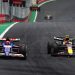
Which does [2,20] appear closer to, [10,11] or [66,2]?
[10,11]

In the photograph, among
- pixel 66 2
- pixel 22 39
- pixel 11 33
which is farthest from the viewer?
pixel 66 2

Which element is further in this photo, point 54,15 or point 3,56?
point 54,15

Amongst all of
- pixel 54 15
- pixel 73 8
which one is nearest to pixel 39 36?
pixel 54 15

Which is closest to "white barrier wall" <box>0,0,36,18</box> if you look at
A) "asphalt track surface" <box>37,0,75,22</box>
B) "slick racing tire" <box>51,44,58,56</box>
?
"asphalt track surface" <box>37,0,75,22</box>

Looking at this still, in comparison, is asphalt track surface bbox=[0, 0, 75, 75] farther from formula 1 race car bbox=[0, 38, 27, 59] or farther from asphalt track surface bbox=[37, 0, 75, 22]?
asphalt track surface bbox=[37, 0, 75, 22]

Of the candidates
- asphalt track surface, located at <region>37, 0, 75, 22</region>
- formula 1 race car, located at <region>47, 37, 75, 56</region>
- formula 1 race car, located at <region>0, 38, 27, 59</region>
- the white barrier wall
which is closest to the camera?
formula 1 race car, located at <region>0, 38, 27, 59</region>

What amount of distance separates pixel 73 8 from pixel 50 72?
174ft

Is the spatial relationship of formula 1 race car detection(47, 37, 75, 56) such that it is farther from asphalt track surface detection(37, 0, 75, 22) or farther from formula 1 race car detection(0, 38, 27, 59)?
asphalt track surface detection(37, 0, 75, 22)

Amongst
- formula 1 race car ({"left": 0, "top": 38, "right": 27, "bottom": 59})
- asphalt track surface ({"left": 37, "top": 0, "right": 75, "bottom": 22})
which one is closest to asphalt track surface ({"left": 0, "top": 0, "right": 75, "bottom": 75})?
formula 1 race car ({"left": 0, "top": 38, "right": 27, "bottom": 59})

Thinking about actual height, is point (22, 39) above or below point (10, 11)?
below

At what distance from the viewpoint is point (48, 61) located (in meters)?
20.8

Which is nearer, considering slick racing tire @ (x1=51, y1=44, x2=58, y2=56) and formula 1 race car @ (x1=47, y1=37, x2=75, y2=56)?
slick racing tire @ (x1=51, y1=44, x2=58, y2=56)

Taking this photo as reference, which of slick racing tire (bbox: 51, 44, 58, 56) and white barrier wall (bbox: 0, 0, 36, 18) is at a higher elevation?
white barrier wall (bbox: 0, 0, 36, 18)

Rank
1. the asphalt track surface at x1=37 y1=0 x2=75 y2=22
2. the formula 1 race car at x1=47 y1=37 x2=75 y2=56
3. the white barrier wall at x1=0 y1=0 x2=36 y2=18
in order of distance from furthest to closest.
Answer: the asphalt track surface at x1=37 y1=0 x2=75 y2=22, the white barrier wall at x1=0 y1=0 x2=36 y2=18, the formula 1 race car at x1=47 y1=37 x2=75 y2=56
